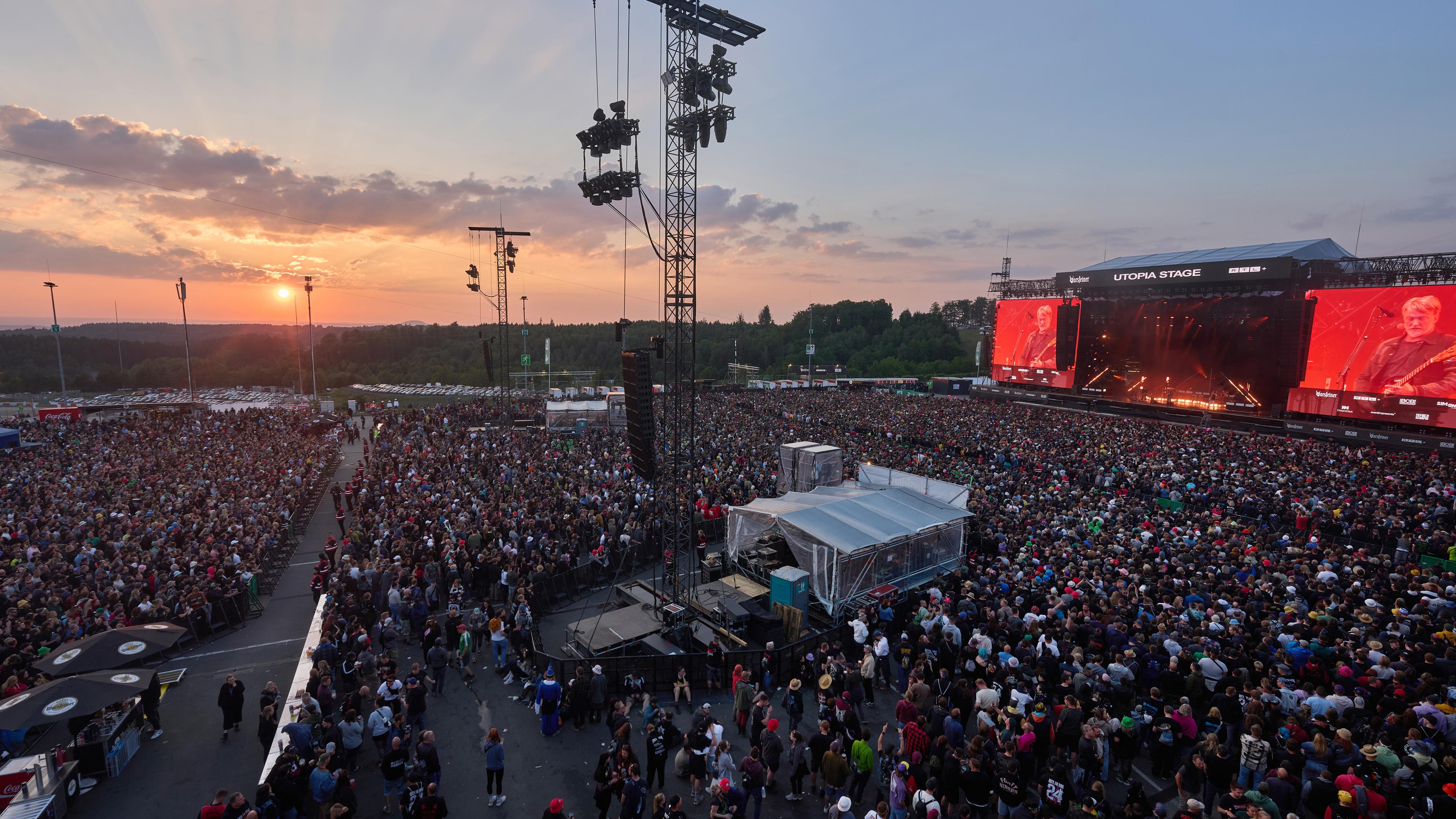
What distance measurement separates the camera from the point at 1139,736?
816 centimetres

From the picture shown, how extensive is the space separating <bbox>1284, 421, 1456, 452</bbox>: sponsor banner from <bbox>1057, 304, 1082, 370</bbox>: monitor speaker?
12248 millimetres

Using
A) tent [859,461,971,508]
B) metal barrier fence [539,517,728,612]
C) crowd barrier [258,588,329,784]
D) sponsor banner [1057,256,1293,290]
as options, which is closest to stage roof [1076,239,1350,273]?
sponsor banner [1057,256,1293,290]

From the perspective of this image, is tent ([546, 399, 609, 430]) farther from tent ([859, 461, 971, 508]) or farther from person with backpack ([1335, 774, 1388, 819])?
person with backpack ([1335, 774, 1388, 819])

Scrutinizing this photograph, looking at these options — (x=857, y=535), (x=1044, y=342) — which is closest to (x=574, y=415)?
(x=857, y=535)

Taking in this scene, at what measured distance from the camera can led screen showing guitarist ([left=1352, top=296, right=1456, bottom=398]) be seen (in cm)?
2391

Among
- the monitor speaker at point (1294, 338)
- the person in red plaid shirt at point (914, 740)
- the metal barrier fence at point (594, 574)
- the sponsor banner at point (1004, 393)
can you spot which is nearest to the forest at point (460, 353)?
the sponsor banner at point (1004, 393)

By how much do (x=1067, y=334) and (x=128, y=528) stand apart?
46334 mm

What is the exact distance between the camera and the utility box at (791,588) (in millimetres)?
11945

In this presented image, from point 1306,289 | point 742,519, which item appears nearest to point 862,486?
point 742,519

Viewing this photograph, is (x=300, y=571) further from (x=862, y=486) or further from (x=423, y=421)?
(x=423, y=421)

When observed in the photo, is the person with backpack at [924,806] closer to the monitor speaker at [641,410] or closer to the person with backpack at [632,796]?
the person with backpack at [632,796]

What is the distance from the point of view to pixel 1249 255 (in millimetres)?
32812

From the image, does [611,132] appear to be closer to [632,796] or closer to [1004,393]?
[632,796]

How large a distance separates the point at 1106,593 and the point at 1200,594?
60.0 inches
